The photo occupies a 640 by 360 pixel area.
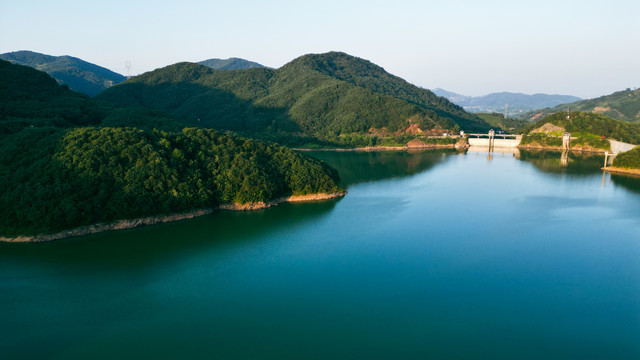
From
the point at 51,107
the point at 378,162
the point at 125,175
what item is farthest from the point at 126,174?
the point at 378,162

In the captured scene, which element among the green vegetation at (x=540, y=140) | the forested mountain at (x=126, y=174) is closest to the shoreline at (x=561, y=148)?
the green vegetation at (x=540, y=140)

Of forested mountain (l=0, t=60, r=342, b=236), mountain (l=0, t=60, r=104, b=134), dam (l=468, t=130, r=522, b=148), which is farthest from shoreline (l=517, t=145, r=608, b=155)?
mountain (l=0, t=60, r=104, b=134)

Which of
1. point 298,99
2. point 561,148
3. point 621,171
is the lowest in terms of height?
point 621,171

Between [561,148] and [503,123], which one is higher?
[503,123]

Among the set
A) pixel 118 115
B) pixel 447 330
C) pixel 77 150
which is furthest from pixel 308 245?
pixel 118 115

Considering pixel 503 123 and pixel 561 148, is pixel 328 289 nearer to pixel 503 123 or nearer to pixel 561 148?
pixel 561 148

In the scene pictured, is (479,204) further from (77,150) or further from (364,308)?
(77,150)

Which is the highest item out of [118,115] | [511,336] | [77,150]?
[118,115]
